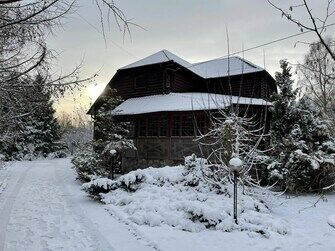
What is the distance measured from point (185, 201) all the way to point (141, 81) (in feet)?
49.6

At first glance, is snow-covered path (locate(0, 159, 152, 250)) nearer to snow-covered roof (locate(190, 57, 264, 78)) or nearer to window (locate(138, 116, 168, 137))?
window (locate(138, 116, 168, 137))

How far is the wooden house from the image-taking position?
64.2 feet

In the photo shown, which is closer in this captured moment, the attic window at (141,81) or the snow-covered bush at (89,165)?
the snow-covered bush at (89,165)

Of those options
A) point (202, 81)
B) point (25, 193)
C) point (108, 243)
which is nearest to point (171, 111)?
point (202, 81)

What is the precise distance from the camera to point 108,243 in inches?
305

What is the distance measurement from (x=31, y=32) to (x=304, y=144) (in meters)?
12.8

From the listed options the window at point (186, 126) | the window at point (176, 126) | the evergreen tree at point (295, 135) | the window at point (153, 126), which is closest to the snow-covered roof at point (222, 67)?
the window at point (186, 126)

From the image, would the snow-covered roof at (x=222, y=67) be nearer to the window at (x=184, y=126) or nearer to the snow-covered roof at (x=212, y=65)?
the snow-covered roof at (x=212, y=65)

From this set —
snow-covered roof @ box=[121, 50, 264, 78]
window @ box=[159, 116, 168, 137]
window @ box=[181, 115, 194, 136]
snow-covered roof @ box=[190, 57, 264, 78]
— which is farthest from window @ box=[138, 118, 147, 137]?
snow-covered roof @ box=[190, 57, 264, 78]

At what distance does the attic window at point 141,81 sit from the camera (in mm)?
24164

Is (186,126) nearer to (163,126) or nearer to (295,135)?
(163,126)

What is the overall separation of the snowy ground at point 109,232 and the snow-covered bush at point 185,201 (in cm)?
34

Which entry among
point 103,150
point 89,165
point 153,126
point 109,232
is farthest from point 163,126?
point 109,232

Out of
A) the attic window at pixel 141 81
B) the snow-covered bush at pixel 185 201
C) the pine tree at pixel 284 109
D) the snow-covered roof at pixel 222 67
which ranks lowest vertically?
the snow-covered bush at pixel 185 201
